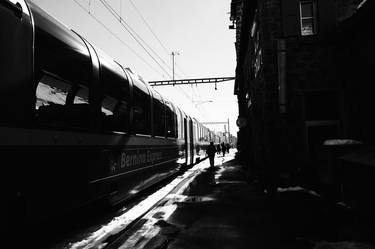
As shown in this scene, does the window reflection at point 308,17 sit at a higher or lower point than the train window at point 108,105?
higher

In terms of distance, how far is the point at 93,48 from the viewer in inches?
243

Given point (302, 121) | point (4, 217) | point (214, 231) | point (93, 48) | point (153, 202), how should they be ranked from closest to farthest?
point (4, 217) → point (214, 231) → point (93, 48) → point (153, 202) → point (302, 121)

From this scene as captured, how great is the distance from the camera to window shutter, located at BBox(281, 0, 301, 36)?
11695mm

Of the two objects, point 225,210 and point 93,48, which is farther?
point 225,210

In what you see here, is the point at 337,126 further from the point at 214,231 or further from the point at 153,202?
the point at 214,231

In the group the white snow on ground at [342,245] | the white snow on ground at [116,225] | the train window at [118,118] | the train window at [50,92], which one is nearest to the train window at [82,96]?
the train window at [50,92]

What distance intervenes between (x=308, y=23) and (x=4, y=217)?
36.9 feet

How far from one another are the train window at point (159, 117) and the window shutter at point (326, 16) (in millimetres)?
5866

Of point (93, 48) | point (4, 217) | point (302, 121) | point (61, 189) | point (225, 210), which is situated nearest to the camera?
point (4, 217)

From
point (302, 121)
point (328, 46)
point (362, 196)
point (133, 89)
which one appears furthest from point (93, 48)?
point (328, 46)

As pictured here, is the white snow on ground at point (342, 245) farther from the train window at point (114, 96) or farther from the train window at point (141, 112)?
the train window at point (141, 112)

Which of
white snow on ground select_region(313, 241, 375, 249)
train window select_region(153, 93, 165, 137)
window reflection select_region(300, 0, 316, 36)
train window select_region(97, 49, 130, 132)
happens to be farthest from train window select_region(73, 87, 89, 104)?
window reflection select_region(300, 0, 316, 36)

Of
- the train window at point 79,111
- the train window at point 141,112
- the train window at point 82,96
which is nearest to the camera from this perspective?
the train window at point 79,111

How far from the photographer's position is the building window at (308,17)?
11867 mm
